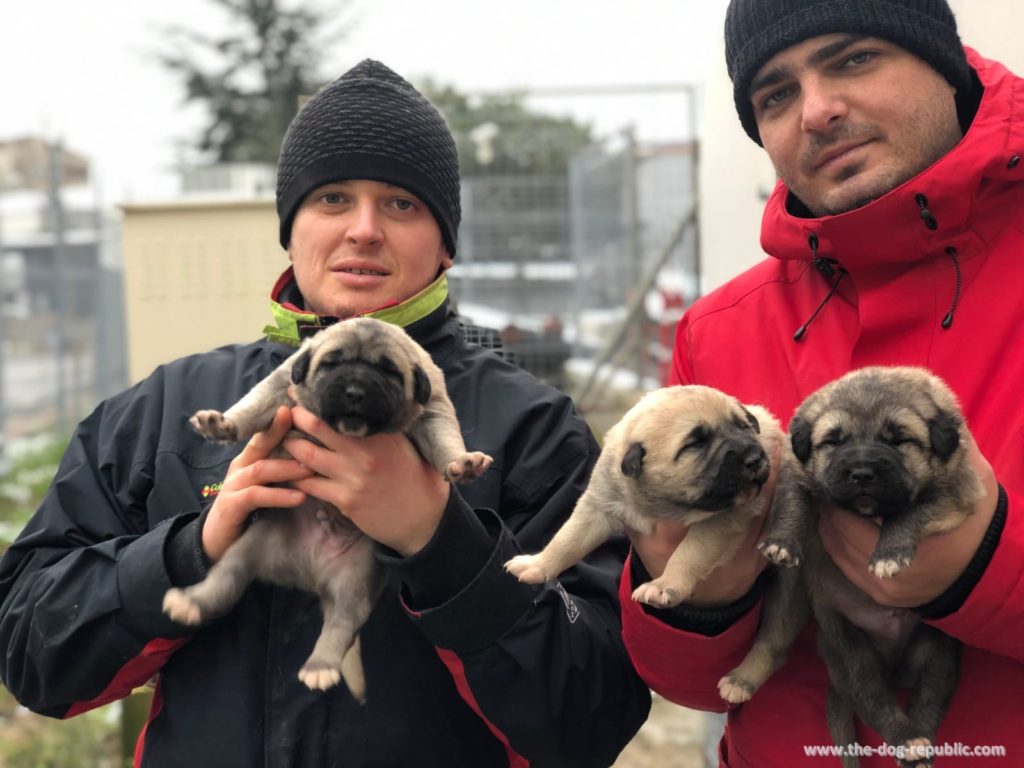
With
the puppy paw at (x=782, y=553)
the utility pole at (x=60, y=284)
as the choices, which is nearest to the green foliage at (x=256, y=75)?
the utility pole at (x=60, y=284)

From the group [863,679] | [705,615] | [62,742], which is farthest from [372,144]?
[62,742]

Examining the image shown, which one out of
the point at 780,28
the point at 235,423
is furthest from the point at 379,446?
the point at 780,28

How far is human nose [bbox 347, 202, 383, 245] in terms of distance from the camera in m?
3.27

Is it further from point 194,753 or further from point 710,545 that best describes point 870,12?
point 194,753

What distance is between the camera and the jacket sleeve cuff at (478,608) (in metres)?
2.75

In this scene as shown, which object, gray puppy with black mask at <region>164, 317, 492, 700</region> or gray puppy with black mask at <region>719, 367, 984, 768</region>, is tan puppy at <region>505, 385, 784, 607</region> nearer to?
gray puppy with black mask at <region>719, 367, 984, 768</region>

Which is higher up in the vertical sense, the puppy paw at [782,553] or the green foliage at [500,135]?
the green foliage at [500,135]

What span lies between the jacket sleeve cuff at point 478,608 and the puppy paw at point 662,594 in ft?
1.08

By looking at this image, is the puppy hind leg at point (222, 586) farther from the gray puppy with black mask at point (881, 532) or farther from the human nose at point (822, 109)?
the human nose at point (822, 109)

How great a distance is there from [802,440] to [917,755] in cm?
89

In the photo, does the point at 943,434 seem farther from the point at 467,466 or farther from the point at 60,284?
the point at 60,284

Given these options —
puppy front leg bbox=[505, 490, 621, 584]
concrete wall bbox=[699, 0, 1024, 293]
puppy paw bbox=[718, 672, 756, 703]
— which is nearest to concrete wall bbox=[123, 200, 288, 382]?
concrete wall bbox=[699, 0, 1024, 293]

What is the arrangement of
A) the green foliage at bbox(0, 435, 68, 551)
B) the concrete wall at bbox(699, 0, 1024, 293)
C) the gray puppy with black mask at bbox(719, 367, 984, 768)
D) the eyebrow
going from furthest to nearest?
the green foliage at bbox(0, 435, 68, 551), the concrete wall at bbox(699, 0, 1024, 293), the eyebrow, the gray puppy with black mask at bbox(719, 367, 984, 768)

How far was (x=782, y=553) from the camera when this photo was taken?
2.77 m
